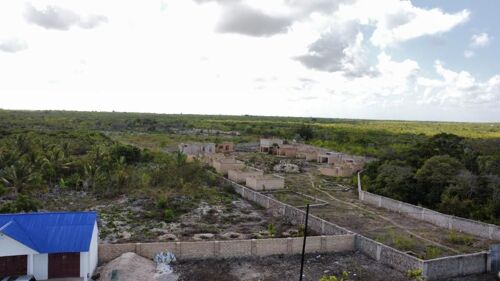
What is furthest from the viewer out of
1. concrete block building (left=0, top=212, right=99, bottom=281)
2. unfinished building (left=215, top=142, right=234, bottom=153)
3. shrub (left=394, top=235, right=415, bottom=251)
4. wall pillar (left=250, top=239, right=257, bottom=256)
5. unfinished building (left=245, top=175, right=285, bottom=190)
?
unfinished building (left=215, top=142, right=234, bottom=153)

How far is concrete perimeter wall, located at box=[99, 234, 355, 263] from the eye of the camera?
20.8m

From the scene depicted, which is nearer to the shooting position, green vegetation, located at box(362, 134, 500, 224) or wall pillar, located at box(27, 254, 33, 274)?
wall pillar, located at box(27, 254, 33, 274)

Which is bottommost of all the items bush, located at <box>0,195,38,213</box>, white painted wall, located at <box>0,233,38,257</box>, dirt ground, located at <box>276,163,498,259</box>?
dirt ground, located at <box>276,163,498,259</box>

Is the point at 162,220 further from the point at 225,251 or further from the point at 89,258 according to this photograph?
the point at 89,258

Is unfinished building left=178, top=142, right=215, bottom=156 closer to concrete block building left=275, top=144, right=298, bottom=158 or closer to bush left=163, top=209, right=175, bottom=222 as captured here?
concrete block building left=275, top=144, right=298, bottom=158

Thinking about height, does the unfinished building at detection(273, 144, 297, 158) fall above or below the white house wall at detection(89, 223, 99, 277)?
above

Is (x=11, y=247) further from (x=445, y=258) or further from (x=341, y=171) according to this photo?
(x=341, y=171)

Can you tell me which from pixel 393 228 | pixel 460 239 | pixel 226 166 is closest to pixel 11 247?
pixel 393 228

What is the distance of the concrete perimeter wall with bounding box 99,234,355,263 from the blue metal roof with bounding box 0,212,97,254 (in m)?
2.33

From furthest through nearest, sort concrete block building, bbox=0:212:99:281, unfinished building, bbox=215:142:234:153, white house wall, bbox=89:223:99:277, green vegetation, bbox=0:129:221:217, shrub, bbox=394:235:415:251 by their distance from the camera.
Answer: unfinished building, bbox=215:142:234:153 < green vegetation, bbox=0:129:221:217 < shrub, bbox=394:235:415:251 < white house wall, bbox=89:223:99:277 < concrete block building, bbox=0:212:99:281

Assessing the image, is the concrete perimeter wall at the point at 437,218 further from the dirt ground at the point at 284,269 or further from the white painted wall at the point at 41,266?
the white painted wall at the point at 41,266

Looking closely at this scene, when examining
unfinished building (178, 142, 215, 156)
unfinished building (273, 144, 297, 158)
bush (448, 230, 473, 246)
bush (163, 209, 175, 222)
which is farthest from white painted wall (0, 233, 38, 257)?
unfinished building (273, 144, 297, 158)

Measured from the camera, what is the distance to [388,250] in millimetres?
21859

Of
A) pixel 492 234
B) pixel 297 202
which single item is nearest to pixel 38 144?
pixel 297 202
